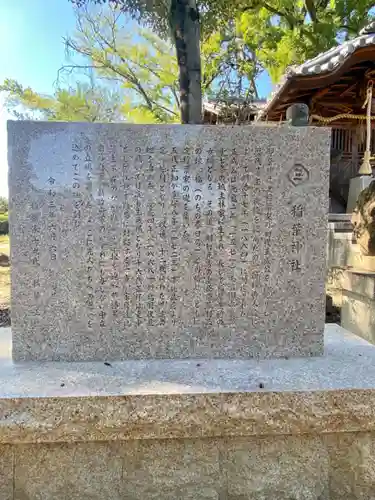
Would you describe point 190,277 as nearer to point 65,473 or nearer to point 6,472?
point 65,473

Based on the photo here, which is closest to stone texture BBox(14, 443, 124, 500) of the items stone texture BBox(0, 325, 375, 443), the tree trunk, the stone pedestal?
stone texture BBox(0, 325, 375, 443)

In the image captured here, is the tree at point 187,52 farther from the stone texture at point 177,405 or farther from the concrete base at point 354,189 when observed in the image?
the concrete base at point 354,189

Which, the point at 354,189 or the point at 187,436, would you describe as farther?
the point at 354,189

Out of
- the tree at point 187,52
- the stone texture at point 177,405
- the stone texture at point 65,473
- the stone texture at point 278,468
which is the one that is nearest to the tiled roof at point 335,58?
the tree at point 187,52

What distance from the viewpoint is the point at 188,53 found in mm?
3811

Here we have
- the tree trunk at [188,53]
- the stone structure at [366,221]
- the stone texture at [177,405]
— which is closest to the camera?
the stone texture at [177,405]

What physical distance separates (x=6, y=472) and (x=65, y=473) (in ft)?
0.81

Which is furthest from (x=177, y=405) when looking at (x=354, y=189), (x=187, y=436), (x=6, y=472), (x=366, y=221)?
(x=354, y=189)

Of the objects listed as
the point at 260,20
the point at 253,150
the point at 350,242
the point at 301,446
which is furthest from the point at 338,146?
the point at 301,446

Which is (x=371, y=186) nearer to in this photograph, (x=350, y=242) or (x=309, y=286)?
(x=350, y=242)

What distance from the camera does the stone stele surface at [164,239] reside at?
1842 mm

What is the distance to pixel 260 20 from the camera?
10562mm

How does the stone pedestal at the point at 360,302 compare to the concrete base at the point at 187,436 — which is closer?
the concrete base at the point at 187,436

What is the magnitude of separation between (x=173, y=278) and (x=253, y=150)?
2.53ft
